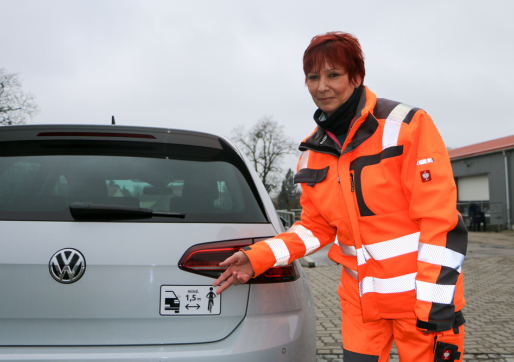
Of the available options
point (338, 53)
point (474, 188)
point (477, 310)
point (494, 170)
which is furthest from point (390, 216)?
point (474, 188)

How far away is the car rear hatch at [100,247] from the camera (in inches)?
59.0

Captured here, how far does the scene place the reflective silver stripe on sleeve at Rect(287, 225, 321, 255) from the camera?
6.30 feet

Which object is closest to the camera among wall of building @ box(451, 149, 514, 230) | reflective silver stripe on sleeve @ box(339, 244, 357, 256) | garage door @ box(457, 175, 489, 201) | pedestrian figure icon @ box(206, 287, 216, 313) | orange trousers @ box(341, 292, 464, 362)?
orange trousers @ box(341, 292, 464, 362)

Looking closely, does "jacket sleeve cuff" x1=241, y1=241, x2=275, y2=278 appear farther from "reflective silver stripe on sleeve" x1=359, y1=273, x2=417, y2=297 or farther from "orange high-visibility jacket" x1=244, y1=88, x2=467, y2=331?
"reflective silver stripe on sleeve" x1=359, y1=273, x2=417, y2=297

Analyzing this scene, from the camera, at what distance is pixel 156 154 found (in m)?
1.87

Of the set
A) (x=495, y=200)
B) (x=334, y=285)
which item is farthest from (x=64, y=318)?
(x=495, y=200)

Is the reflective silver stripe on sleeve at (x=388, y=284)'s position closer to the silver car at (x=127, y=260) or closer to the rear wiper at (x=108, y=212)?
the silver car at (x=127, y=260)

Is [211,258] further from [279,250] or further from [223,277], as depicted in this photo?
[279,250]

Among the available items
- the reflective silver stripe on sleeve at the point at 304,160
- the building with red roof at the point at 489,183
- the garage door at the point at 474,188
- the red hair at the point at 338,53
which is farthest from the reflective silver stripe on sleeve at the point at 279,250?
the garage door at the point at 474,188

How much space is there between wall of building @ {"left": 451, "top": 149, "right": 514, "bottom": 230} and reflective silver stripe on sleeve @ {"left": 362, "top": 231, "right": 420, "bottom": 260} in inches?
993

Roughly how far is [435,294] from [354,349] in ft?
1.73

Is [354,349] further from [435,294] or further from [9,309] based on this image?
[9,309]

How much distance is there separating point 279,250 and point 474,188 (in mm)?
29482

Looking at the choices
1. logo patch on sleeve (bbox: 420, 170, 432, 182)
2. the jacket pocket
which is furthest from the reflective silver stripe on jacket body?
the jacket pocket
